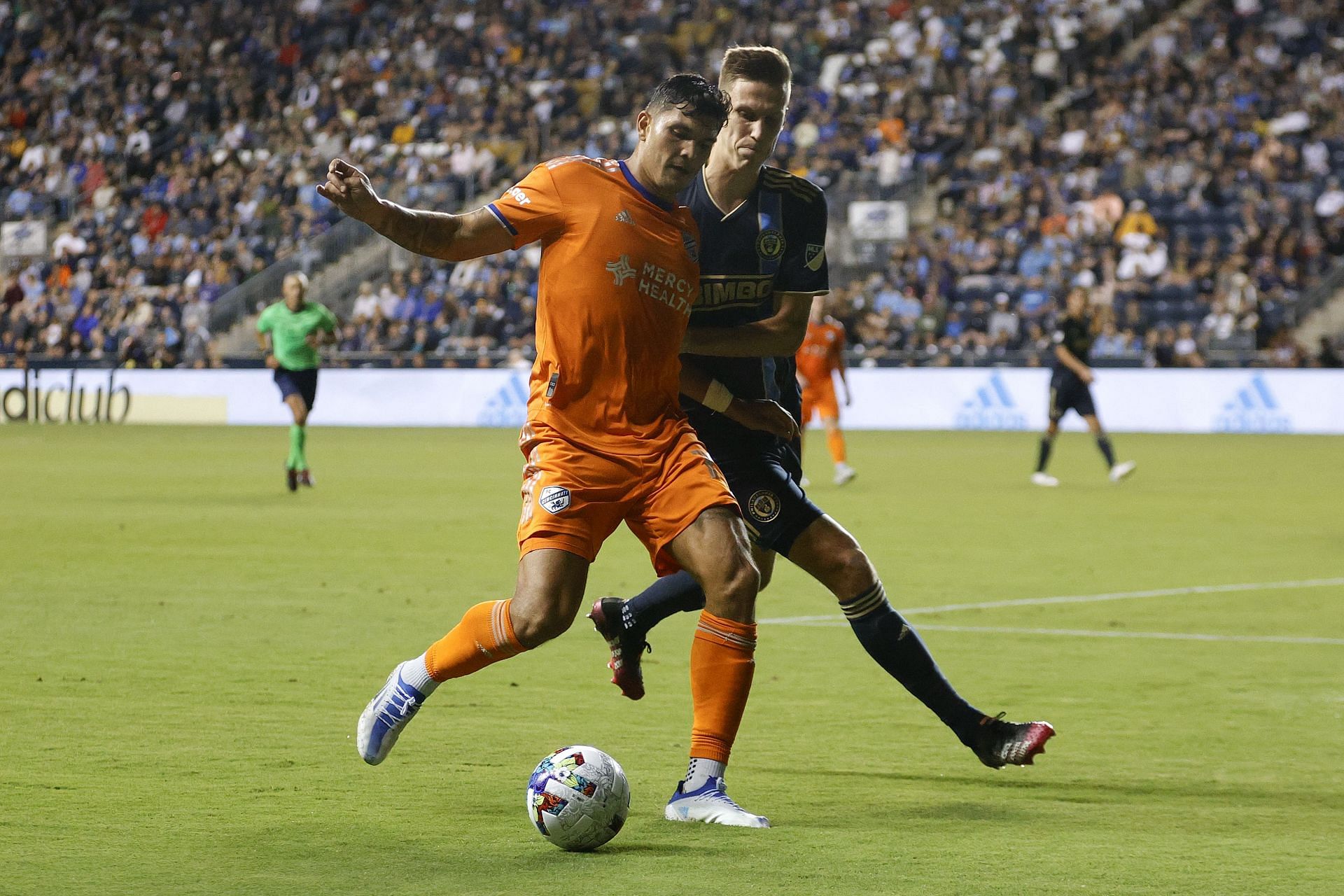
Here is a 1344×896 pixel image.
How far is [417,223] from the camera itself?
5.14 metres

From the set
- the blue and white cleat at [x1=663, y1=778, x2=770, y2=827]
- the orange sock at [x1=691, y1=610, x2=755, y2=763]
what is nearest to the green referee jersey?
the orange sock at [x1=691, y1=610, x2=755, y2=763]

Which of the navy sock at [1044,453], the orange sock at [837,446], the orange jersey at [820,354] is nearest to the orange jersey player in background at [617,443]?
the orange sock at [837,446]

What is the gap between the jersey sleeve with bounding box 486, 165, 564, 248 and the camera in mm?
5340

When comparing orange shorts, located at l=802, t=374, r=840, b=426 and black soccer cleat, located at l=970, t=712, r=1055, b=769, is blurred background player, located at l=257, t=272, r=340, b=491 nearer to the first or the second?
orange shorts, located at l=802, t=374, r=840, b=426

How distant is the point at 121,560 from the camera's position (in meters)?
12.7

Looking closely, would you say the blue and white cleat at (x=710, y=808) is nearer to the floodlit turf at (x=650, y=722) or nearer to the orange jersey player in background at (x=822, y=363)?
the floodlit turf at (x=650, y=722)

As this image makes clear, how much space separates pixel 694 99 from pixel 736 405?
1.11m

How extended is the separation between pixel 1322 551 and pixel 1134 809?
28.6 ft

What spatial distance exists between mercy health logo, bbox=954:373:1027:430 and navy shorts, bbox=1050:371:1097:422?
10079 mm

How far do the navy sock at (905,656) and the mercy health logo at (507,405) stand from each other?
26948 mm

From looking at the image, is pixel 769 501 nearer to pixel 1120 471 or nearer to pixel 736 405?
pixel 736 405

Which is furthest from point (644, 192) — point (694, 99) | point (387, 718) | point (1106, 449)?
point (1106, 449)

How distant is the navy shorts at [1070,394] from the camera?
20.8m

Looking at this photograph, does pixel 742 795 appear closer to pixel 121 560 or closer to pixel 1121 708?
pixel 1121 708
